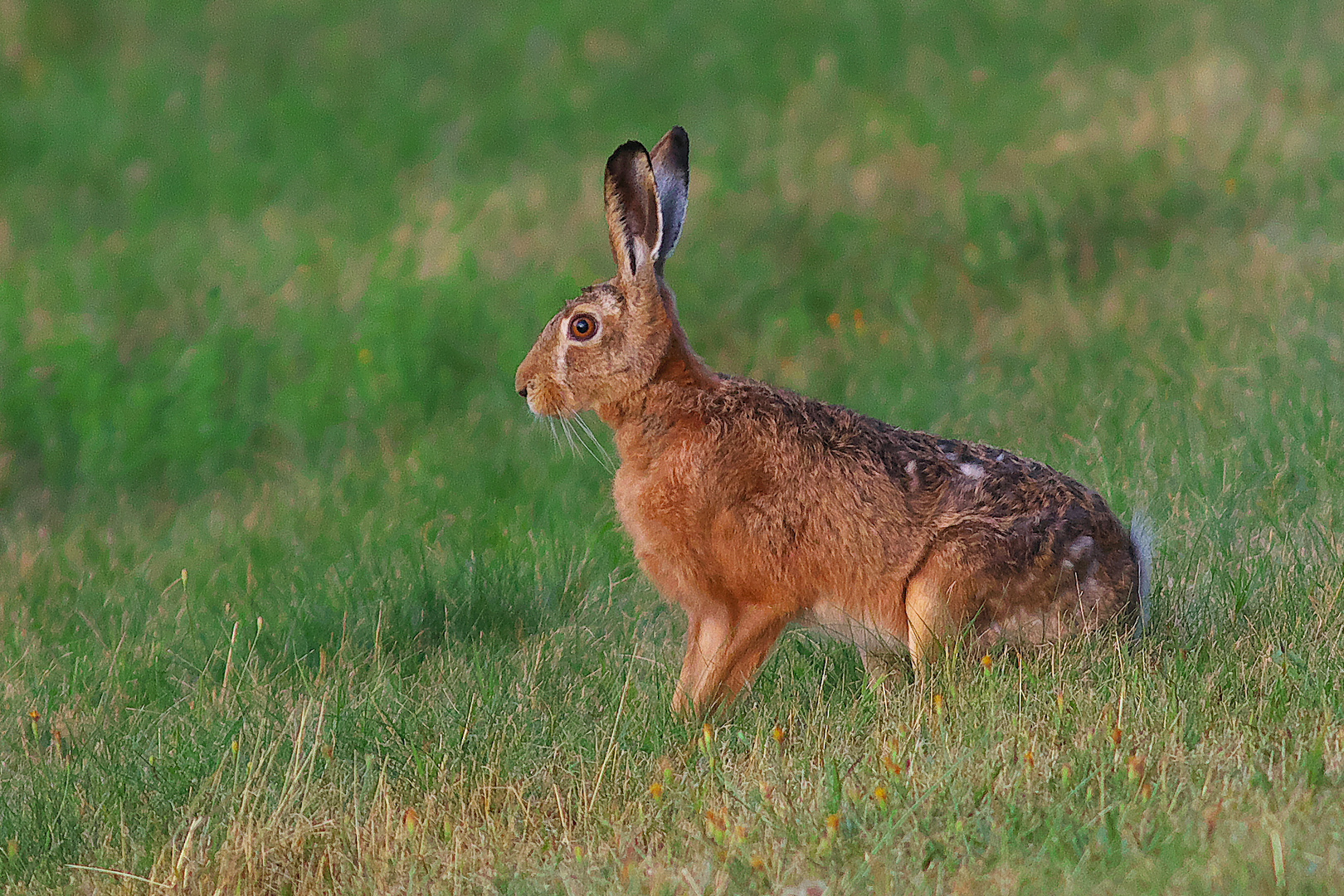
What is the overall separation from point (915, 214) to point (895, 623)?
7.19 m

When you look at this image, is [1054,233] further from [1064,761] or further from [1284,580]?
[1064,761]

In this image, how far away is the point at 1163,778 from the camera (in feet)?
14.2

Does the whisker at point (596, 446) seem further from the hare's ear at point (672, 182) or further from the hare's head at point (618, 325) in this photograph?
the hare's ear at point (672, 182)

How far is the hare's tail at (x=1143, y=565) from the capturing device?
581cm

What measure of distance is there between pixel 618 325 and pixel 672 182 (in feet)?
2.13

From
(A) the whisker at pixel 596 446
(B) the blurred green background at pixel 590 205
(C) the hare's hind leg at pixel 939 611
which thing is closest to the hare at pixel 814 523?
(C) the hare's hind leg at pixel 939 611

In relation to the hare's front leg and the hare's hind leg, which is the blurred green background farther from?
the hare's front leg

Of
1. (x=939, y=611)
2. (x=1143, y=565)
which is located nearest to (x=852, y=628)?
(x=939, y=611)

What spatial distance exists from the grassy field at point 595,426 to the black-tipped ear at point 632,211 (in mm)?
1567

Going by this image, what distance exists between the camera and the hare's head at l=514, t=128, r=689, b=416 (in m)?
6.04

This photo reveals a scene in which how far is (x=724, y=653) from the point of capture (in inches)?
224

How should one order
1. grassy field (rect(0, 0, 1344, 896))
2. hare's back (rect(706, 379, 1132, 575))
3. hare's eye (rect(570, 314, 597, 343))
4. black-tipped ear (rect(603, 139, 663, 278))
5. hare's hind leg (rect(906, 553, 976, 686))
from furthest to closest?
hare's eye (rect(570, 314, 597, 343)) < black-tipped ear (rect(603, 139, 663, 278)) < hare's back (rect(706, 379, 1132, 575)) < hare's hind leg (rect(906, 553, 976, 686)) < grassy field (rect(0, 0, 1344, 896))

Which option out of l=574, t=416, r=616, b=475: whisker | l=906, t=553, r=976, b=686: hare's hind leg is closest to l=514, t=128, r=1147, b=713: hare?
l=906, t=553, r=976, b=686: hare's hind leg

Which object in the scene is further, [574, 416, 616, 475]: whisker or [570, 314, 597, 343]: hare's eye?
[570, 314, 597, 343]: hare's eye
